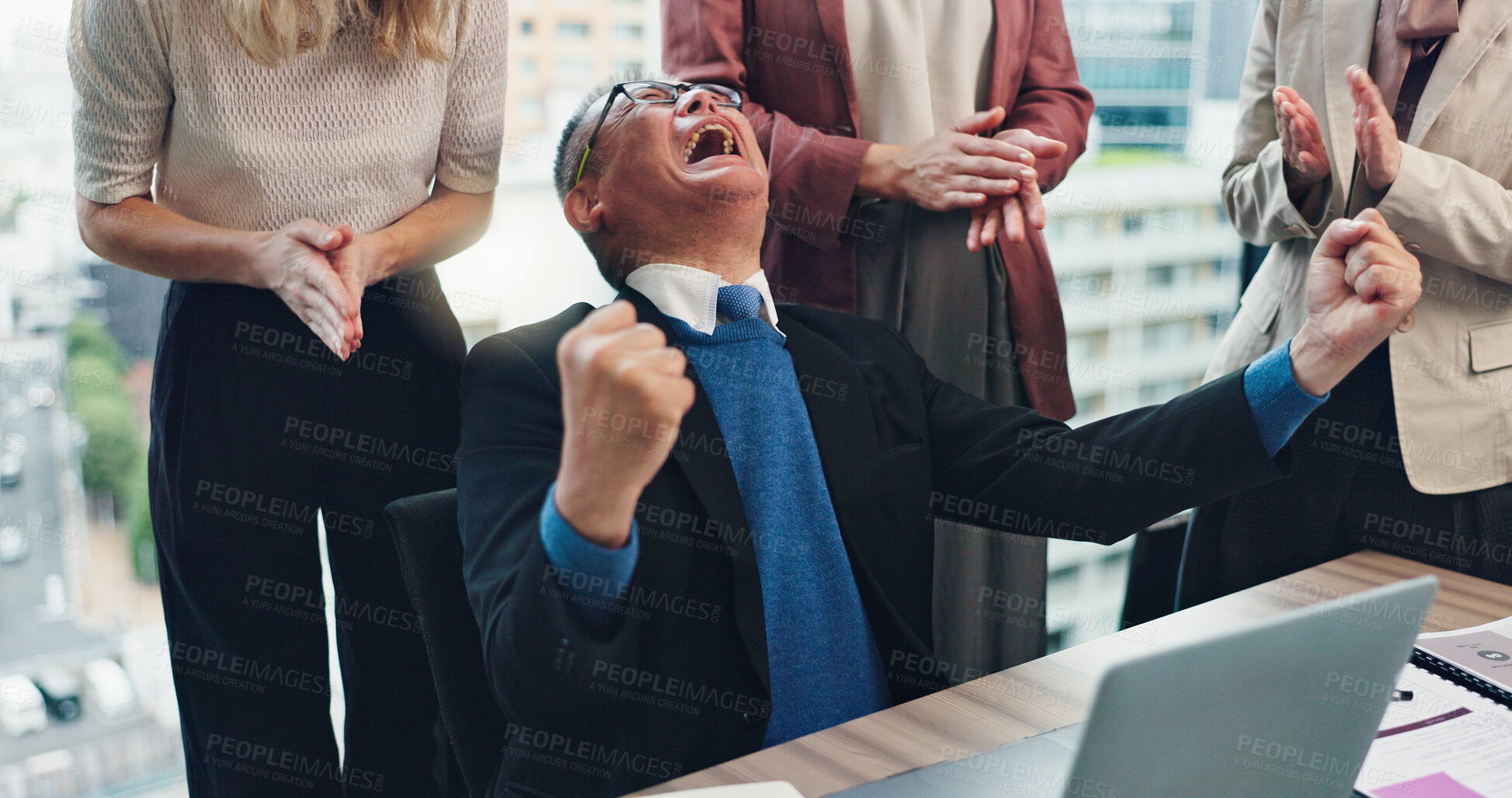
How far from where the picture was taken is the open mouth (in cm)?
142

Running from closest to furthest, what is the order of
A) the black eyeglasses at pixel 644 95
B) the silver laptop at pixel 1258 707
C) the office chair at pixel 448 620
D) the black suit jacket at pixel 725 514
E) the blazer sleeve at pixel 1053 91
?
the silver laptop at pixel 1258 707 → the black suit jacket at pixel 725 514 → the office chair at pixel 448 620 → the black eyeglasses at pixel 644 95 → the blazer sleeve at pixel 1053 91

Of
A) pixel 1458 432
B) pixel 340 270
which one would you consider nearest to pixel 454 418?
pixel 340 270

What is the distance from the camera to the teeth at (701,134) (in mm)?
1416

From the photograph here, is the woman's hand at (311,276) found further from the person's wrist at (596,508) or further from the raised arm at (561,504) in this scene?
the person's wrist at (596,508)

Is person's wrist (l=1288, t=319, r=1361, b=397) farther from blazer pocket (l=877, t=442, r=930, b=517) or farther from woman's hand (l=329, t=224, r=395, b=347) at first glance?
woman's hand (l=329, t=224, r=395, b=347)

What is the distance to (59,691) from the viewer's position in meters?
2.11

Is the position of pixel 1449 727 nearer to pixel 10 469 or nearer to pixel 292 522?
pixel 292 522

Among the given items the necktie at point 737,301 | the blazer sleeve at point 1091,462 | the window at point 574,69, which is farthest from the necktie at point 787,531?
the window at point 574,69

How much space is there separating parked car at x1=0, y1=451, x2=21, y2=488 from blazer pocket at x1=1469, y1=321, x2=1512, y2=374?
7.98 feet

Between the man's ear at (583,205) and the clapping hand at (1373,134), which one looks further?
the clapping hand at (1373,134)

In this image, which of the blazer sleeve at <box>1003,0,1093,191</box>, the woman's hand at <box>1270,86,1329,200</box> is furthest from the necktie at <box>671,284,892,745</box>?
the woman's hand at <box>1270,86,1329,200</box>

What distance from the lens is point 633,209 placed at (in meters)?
1.42

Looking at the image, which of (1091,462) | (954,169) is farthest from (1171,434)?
(954,169)

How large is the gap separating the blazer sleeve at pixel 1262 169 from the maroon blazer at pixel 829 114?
0.98ft
